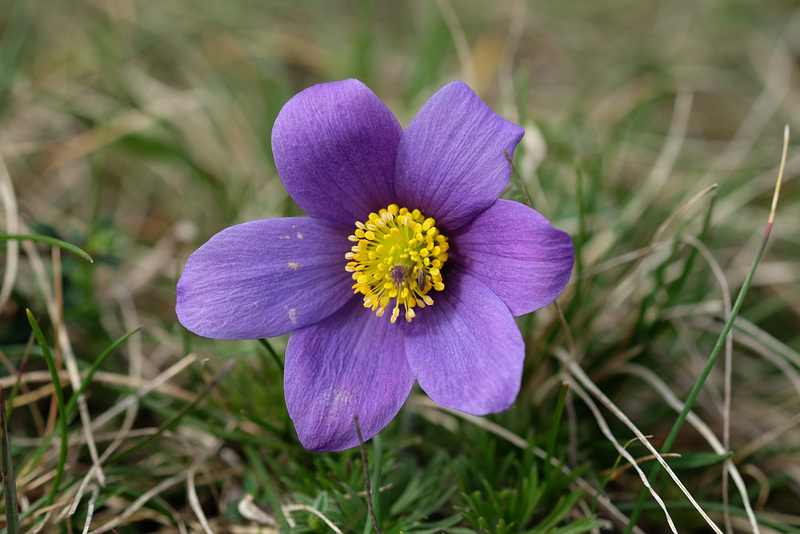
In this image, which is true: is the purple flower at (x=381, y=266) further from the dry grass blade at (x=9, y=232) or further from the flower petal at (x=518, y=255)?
the dry grass blade at (x=9, y=232)

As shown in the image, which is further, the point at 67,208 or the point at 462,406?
the point at 67,208

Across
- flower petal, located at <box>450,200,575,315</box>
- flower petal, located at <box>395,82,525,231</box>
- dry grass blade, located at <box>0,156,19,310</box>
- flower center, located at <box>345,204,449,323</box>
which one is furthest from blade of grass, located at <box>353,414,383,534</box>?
dry grass blade, located at <box>0,156,19,310</box>

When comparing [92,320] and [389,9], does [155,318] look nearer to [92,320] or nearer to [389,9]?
[92,320]

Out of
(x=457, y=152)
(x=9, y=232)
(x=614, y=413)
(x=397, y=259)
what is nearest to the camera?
(x=457, y=152)

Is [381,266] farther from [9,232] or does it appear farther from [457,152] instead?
[9,232]

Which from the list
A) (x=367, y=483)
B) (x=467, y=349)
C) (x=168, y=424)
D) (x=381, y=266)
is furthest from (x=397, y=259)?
(x=168, y=424)

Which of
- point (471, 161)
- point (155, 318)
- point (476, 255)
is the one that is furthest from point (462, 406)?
point (155, 318)

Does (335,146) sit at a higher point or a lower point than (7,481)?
higher
